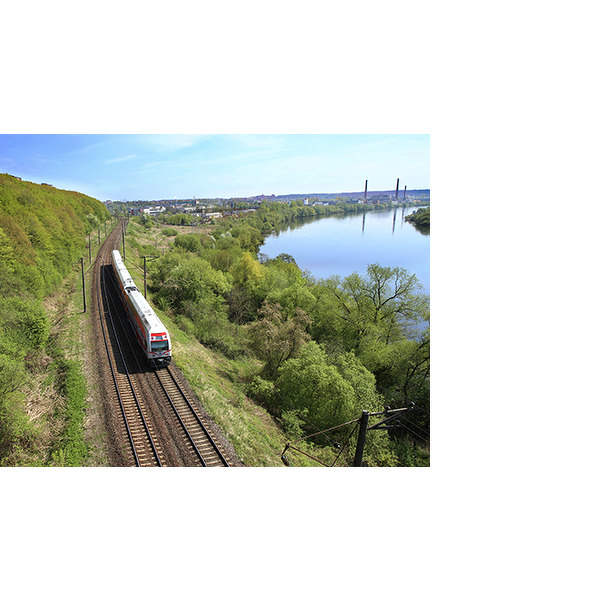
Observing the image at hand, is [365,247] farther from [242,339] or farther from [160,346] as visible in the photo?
[160,346]

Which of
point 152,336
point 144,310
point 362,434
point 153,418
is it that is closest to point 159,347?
point 152,336

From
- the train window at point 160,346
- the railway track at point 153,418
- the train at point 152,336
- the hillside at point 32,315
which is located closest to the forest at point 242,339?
the hillside at point 32,315

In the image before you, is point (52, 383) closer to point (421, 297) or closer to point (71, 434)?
point (71, 434)

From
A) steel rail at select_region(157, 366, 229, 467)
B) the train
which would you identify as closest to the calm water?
steel rail at select_region(157, 366, 229, 467)

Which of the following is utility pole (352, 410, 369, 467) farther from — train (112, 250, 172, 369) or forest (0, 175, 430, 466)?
train (112, 250, 172, 369)

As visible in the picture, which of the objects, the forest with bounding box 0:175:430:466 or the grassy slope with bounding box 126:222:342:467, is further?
the forest with bounding box 0:175:430:466

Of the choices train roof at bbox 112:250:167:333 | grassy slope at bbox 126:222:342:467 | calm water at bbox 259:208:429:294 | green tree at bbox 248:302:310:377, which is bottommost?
grassy slope at bbox 126:222:342:467

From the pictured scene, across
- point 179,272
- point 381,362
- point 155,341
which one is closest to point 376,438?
point 381,362

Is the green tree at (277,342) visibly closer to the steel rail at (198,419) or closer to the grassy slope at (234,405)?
the grassy slope at (234,405)
